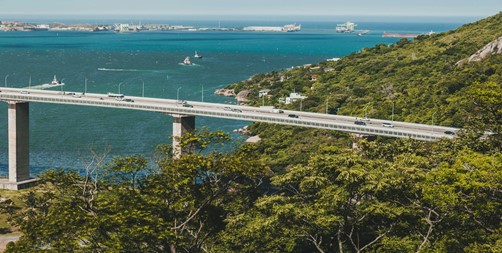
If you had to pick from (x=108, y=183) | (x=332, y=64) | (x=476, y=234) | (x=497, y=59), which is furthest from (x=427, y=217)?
(x=332, y=64)

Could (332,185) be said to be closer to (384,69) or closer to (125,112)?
(125,112)

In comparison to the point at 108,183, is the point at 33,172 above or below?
below

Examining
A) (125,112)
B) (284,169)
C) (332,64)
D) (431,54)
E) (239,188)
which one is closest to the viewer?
(239,188)

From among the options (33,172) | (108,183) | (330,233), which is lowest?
(33,172)

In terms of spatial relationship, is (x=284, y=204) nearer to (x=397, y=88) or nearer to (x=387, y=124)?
(x=387, y=124)

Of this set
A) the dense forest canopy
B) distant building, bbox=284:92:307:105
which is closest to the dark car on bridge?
the dense forest canopy

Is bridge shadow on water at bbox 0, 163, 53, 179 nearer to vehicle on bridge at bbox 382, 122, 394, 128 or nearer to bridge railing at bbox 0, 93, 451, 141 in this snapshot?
bridge railing at bbox 0, 93, 451, 141

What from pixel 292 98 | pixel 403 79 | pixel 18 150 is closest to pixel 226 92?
pixel 292 98

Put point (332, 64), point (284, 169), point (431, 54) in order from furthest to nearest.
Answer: point (332, 64), point (431, 54), point (284, 169)
